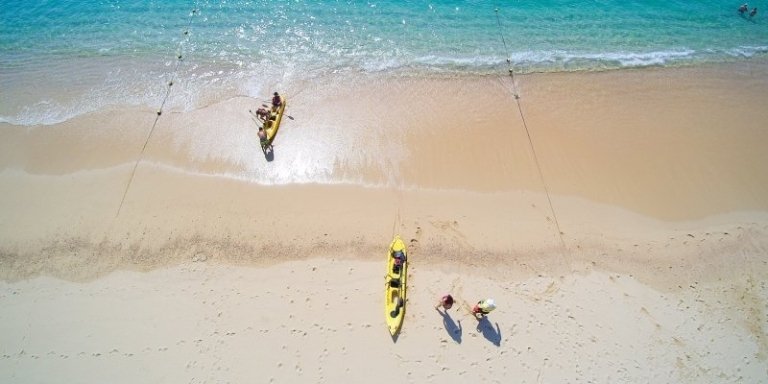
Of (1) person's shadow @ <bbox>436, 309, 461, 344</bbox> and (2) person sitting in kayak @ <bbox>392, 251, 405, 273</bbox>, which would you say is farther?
(2) person sitting in kayak @ <bbox>392, 251, 405, 273</bbox>

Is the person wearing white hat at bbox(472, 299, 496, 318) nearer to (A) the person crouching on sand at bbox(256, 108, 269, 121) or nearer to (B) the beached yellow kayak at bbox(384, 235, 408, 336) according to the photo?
(B) the beached yellow kayak at bbox(384, 235, 408, 336)

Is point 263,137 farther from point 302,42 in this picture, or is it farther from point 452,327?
point 452,327

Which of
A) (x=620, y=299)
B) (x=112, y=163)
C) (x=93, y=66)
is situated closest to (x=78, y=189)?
(x=112, y=163)


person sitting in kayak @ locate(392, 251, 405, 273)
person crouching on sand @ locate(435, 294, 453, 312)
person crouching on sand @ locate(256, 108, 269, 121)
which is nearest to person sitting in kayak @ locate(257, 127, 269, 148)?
person crouching on sand @ locate(256, 108, 269, 121)

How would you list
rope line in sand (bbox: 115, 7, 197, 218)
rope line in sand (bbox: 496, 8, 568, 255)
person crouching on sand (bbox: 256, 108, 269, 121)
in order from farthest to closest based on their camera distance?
person crouching on sand (bbox: 256, 108, 269, 121), rope line in sand (bbox: 115, 7, 197, 218), rope line in sand (bbox: 496, 8, 568, 255)

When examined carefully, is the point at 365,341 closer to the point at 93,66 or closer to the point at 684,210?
the point at 684,210

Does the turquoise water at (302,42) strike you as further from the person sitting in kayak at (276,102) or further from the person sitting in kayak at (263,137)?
the person sitting in kayak at (263,137)
